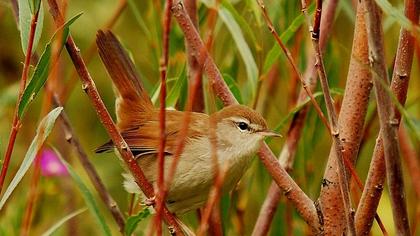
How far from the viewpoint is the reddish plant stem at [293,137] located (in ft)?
9.05

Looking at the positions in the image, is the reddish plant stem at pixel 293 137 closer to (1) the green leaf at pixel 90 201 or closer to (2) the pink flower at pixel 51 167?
(1) the green leaf at pixel 90 201

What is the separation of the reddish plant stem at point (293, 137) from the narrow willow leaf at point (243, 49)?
0.17m

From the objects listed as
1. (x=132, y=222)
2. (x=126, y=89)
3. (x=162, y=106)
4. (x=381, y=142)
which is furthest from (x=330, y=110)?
(x=126, y=89)

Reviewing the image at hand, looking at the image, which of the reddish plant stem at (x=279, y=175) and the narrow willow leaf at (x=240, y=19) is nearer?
the reddish plant stem at (x=279, y=175)

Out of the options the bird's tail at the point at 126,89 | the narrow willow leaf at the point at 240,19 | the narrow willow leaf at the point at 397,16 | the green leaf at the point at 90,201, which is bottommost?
the green leaf at the point at 90,201

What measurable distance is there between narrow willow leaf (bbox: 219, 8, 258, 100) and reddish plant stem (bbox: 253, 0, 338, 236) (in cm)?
17

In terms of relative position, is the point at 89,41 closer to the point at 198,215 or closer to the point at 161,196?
the point at 198,215

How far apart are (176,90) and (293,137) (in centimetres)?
46

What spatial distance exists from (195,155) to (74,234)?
3.16ft

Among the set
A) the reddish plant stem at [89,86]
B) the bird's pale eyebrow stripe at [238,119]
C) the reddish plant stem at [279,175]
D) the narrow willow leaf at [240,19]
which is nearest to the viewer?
the reddish plant stem at [89,86]

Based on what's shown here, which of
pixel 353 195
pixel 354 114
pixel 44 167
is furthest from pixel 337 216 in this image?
pixel 44 167

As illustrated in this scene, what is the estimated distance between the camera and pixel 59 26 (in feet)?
6.72

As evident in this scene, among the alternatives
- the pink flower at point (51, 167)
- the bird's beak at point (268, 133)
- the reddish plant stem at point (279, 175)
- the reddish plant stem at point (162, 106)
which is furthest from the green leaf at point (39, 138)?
the pink flower at point (51, 167)

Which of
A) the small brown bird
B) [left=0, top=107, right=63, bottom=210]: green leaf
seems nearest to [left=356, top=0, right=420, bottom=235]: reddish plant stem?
the small brown bird
